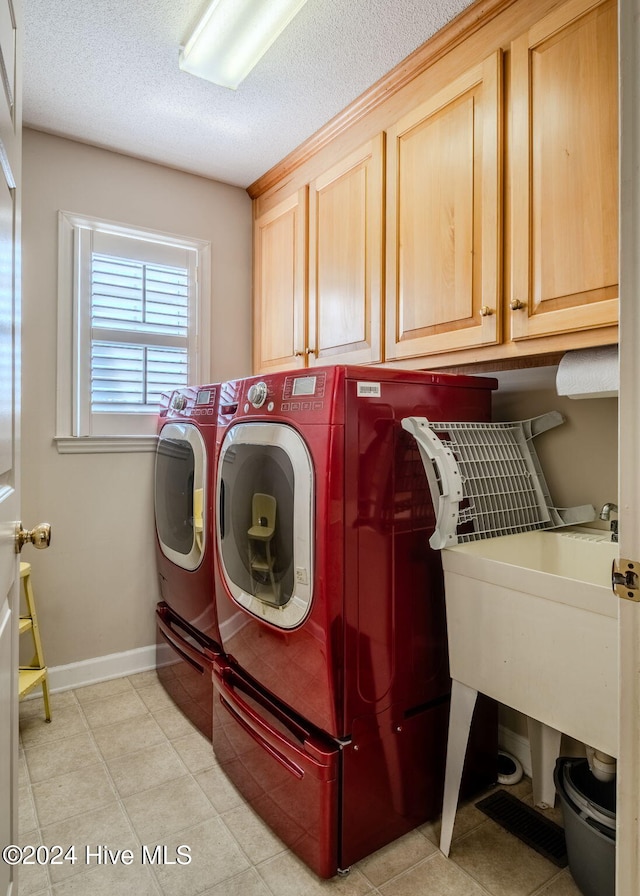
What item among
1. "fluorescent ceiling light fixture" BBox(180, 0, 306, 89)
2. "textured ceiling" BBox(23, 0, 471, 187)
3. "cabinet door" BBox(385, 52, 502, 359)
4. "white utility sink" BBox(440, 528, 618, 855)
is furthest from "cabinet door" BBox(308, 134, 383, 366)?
"white utility sink" BBox(440, 528, 618, 855)

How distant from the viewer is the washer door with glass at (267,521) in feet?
4.55

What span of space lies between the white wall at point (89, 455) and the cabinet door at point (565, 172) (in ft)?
5.64

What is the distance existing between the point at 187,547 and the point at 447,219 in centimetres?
156

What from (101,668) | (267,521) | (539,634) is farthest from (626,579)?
(101,668)

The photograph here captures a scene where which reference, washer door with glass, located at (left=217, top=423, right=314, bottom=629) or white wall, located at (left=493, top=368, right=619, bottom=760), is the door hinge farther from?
white wall, located at (left=493, top=368, right=619, bottom=760)

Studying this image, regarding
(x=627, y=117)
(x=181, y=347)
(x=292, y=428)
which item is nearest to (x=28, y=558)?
(x=181, y=347)

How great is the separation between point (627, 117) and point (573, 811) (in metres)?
1.49

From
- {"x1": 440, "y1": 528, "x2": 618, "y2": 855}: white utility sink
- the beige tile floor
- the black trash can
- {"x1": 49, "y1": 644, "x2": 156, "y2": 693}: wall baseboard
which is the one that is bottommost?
the beige tile floor

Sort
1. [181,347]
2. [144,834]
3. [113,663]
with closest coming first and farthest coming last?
[144,834], [113,663], [181,347]

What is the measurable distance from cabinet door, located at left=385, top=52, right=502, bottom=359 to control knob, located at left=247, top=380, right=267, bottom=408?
0.54 metres

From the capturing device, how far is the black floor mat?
147 cm

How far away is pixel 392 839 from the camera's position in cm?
150

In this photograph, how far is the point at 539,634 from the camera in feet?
3.89

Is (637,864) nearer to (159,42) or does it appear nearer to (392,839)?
(392,839)
